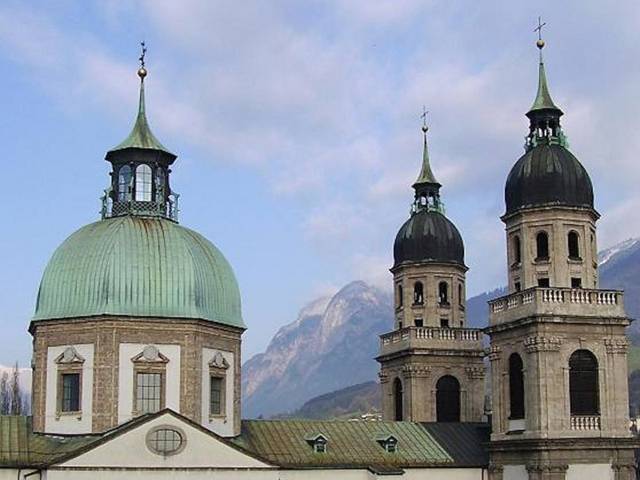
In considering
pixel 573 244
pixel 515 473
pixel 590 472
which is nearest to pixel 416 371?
pixel 515 473

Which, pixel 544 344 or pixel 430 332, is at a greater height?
pixel 430 332

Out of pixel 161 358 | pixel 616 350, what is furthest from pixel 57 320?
pixel 616 350

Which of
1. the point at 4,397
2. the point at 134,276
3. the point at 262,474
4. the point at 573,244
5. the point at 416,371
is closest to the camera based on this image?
the point at 262,474

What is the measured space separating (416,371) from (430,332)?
255 centimetres

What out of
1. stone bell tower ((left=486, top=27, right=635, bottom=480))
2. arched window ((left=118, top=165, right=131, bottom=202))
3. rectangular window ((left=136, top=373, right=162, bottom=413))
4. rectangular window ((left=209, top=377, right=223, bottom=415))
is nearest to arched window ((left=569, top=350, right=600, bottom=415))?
stone bell tower ((left=486, top=27, right=635, bottom=480))

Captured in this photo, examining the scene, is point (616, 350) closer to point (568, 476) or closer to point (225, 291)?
point (568, 476)

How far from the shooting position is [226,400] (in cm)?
5091

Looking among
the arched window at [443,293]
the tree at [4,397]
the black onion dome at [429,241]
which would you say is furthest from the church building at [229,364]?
the tree at [4,397]

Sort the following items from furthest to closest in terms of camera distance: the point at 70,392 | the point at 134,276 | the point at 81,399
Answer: the point at 134,276 < the point at 70,392 < the point at 81,399

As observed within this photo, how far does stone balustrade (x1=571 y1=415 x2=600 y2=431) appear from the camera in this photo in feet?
166

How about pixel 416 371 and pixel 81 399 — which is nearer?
pixel 81 399

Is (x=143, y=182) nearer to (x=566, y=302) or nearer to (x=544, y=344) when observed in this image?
(x=544, y=344)

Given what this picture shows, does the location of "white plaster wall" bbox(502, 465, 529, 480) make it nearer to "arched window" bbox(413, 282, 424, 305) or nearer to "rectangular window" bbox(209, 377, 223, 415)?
"rectangular window" bbox(209, 377, 223, 415)

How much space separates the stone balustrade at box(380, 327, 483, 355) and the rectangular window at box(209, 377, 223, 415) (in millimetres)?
16846
